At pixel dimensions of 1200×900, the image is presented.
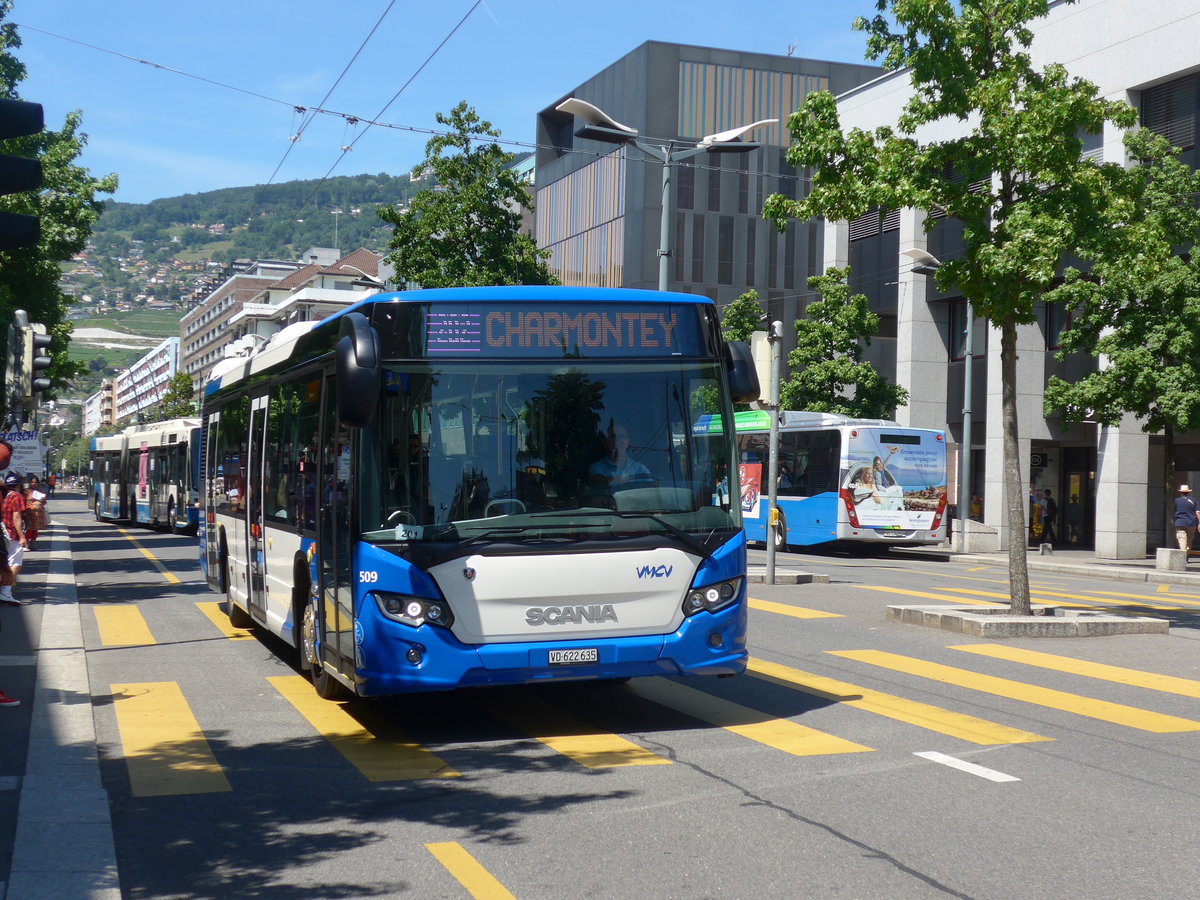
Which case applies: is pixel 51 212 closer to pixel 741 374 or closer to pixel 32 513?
pixel 32 513

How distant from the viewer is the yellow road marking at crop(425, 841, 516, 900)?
202 inches

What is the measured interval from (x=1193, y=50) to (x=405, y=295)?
29171 millimetres

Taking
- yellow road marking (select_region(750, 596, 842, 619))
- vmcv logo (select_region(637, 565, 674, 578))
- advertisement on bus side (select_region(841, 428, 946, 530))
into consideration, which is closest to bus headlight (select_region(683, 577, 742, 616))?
vmcv logo (select_region(637, 565, 674, 578))

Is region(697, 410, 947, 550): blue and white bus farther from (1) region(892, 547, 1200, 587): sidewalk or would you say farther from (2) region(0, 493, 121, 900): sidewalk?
(2) region(0, 493, 121, 900): sidewalk

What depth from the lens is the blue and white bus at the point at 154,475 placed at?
38250 mm

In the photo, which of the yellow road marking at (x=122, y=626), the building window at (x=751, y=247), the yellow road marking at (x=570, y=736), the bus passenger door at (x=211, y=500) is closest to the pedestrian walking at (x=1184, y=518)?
the bus passenger door at (x=211, y=500)

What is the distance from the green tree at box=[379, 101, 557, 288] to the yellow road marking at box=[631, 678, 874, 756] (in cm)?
2653

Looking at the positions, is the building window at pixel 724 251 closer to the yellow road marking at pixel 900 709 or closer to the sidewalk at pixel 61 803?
the yellow road marking at pixel 900 709

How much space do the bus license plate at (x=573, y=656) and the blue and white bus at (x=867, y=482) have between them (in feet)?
76.3

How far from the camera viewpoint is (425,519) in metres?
8.02

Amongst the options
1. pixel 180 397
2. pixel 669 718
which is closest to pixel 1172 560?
pixel 669 718

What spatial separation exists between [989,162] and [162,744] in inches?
412

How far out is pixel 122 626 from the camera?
14.7 metres

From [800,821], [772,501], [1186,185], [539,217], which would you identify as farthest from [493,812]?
[539,217]
